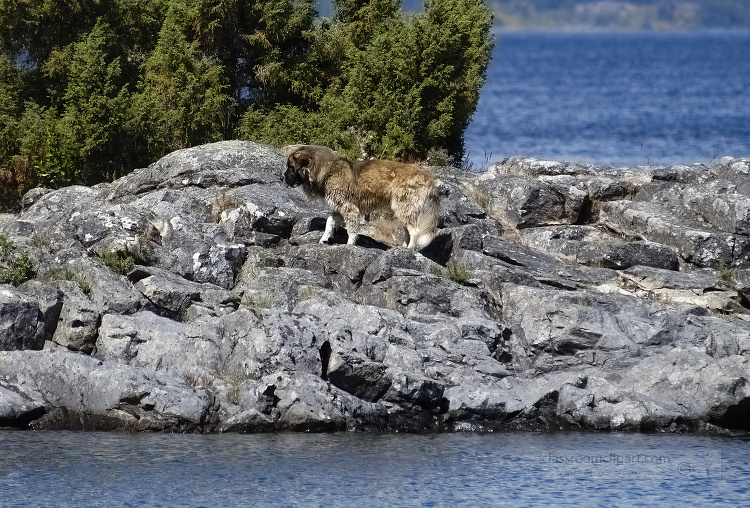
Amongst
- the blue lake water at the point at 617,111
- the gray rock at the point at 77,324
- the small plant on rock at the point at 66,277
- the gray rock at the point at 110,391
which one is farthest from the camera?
the blue lake water at the point at 617,111

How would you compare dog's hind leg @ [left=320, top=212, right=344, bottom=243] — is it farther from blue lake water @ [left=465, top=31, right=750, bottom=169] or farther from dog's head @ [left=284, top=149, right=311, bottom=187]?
blue lake water @ [left=465, top=31, right=750, bottom=169]

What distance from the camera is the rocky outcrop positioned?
49.3 feet

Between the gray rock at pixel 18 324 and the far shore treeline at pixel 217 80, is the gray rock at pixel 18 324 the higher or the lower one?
the lower one

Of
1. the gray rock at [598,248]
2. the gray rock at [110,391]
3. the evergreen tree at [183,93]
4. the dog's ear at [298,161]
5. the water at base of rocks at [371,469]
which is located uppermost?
the evergreen tree at [183,93]

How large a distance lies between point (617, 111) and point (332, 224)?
64.7 meters

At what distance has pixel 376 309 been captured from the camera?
16422 mm

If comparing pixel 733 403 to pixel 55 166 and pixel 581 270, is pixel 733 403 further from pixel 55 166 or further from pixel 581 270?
pixel 55 166

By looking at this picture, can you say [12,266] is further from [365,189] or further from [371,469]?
[371,469]

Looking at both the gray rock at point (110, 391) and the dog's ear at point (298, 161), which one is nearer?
the gray rock at point (110, 391)

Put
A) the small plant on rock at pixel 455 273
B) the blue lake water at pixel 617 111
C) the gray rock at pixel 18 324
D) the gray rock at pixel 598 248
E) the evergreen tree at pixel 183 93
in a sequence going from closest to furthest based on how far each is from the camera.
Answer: the gray rock at pixel 18 324 < the small plant on rock at pixel 455 273 < the gray rock at pixel 598 248 < the evergreen tree at pixel 183 93 < the blue lake water at pixel 617 111

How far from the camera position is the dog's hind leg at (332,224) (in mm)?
18531

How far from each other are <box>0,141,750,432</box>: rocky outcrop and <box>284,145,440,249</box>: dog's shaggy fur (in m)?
0.45

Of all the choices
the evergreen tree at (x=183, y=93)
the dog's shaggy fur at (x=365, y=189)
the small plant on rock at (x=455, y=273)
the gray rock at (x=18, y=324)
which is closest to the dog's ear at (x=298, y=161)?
the dog's shaggy fur at (x=365, y=189)

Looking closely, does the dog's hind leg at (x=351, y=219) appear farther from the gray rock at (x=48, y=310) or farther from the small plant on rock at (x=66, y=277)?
the gray rock at (x=48, y=310)
